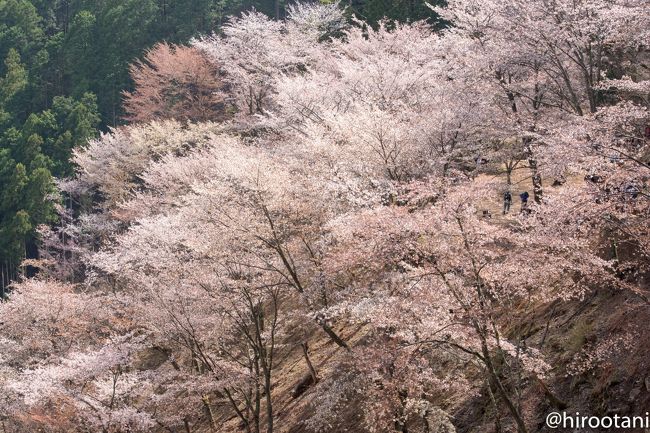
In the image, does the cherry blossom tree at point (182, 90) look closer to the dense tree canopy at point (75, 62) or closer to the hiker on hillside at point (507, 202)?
the dense tree canopy at point (75, 62)

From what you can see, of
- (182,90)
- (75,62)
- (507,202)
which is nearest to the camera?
(507,202)

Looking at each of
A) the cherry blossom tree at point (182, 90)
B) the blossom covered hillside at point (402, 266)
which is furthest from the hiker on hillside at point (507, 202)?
the cherry blossom tree at point (182, 90)

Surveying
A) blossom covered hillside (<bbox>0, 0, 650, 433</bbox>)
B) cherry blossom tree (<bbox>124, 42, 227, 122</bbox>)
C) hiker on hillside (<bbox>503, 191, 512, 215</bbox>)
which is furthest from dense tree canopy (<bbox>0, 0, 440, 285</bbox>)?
hiker on hillside (<bbox>503, 191, 512, 215</bbox>)

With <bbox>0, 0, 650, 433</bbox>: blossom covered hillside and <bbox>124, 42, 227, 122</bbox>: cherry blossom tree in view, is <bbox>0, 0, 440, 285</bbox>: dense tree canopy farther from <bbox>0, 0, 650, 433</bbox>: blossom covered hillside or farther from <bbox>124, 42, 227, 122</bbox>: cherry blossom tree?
<bbox>0, 0, 650, 433</bbox>: blossom covered hillside

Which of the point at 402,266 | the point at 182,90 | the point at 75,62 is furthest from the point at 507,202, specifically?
the point at 75,62

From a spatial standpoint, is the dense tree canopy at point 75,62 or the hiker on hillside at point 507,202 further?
the dense tree canopy at point 75,62

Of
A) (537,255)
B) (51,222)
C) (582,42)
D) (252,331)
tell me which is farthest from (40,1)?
(537,255)

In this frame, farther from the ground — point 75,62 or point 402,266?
point 75,62

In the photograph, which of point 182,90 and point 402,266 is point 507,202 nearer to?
point 402,266

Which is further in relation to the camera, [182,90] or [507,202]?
[182,90]

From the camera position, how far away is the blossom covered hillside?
1004cm

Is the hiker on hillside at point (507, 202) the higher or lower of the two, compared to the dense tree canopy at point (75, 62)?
lower

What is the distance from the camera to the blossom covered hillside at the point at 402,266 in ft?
32.9

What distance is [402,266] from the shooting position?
12.2m
